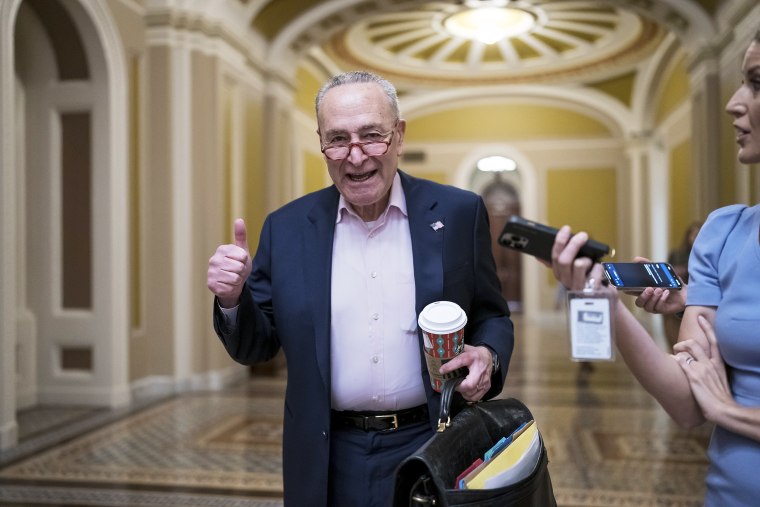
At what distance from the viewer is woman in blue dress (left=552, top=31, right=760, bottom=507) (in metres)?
1.21

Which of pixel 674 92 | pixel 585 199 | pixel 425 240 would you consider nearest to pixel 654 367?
pixel 425 240

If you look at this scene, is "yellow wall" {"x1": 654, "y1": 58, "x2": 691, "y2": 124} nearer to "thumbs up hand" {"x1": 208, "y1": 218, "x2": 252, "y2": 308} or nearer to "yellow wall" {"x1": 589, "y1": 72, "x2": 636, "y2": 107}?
"yellow wall" {"x1": 589, "y1": 72, "x2": 636, "y2": 107}

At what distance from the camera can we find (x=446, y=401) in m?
1.38

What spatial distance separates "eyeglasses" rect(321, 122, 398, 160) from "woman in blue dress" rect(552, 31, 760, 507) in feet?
2.38

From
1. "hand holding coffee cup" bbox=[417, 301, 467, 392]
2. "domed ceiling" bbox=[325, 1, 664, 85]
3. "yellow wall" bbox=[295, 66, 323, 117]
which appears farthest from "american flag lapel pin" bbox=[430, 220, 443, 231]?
"yellow wall" bbox=[295, 66, 323, 117]

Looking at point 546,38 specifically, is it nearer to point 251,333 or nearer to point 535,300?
point 535,300

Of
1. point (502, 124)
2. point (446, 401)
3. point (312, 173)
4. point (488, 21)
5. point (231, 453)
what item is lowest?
point (231, 453)

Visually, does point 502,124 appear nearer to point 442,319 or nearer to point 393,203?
point 393,203

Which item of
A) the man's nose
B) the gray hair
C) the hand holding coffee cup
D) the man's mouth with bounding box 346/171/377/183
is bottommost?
the hand holding coffee cup

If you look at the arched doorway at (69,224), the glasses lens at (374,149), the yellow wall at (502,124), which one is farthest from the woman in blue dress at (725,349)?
the yellow wall at (502,124)

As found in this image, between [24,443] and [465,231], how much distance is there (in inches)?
169

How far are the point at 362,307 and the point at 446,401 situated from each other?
0.43m

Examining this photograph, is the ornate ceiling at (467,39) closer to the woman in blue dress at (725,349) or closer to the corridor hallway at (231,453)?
the corridor hallway at (231,453)

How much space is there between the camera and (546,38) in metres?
11.6
